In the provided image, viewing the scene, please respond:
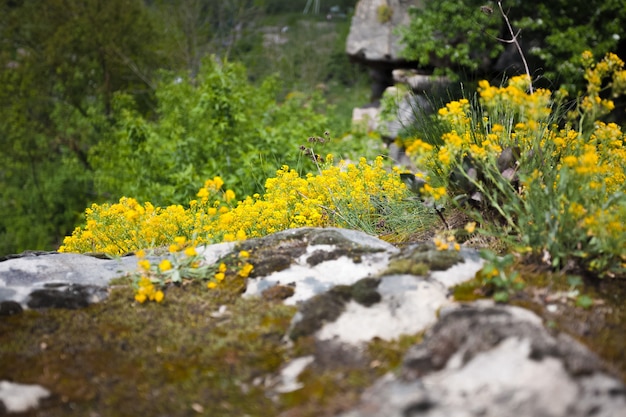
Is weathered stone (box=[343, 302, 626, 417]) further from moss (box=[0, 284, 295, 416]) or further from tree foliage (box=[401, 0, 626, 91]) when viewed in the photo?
tree foliage (box=[401, 0, 626, 91])

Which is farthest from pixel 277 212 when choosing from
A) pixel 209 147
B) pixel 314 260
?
pixel 209 147

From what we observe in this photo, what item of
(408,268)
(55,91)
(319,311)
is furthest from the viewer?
(55,91)

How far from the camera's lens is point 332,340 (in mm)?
2162

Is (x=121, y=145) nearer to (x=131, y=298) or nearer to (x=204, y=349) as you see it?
(x=131, y=298)

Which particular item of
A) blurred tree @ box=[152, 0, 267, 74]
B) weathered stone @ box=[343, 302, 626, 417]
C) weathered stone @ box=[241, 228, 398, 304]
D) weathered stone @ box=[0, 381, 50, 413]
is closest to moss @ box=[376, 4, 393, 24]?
blurred tree @ box=[152, 0, 267, 74]

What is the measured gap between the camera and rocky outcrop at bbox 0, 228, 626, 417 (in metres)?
1.71

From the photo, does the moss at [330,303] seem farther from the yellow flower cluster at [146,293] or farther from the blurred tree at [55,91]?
the blurred tree at [55,91]

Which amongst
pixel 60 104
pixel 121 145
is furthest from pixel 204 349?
pixel 60 104

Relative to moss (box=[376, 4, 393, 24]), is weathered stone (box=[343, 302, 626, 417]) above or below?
above

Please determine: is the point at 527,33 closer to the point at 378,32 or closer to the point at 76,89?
the point at 378,32

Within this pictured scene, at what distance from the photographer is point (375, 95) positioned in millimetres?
17766

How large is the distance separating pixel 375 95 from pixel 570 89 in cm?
762

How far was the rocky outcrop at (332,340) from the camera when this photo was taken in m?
1.71

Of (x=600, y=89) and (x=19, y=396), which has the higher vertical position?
(x=600, y=89)
